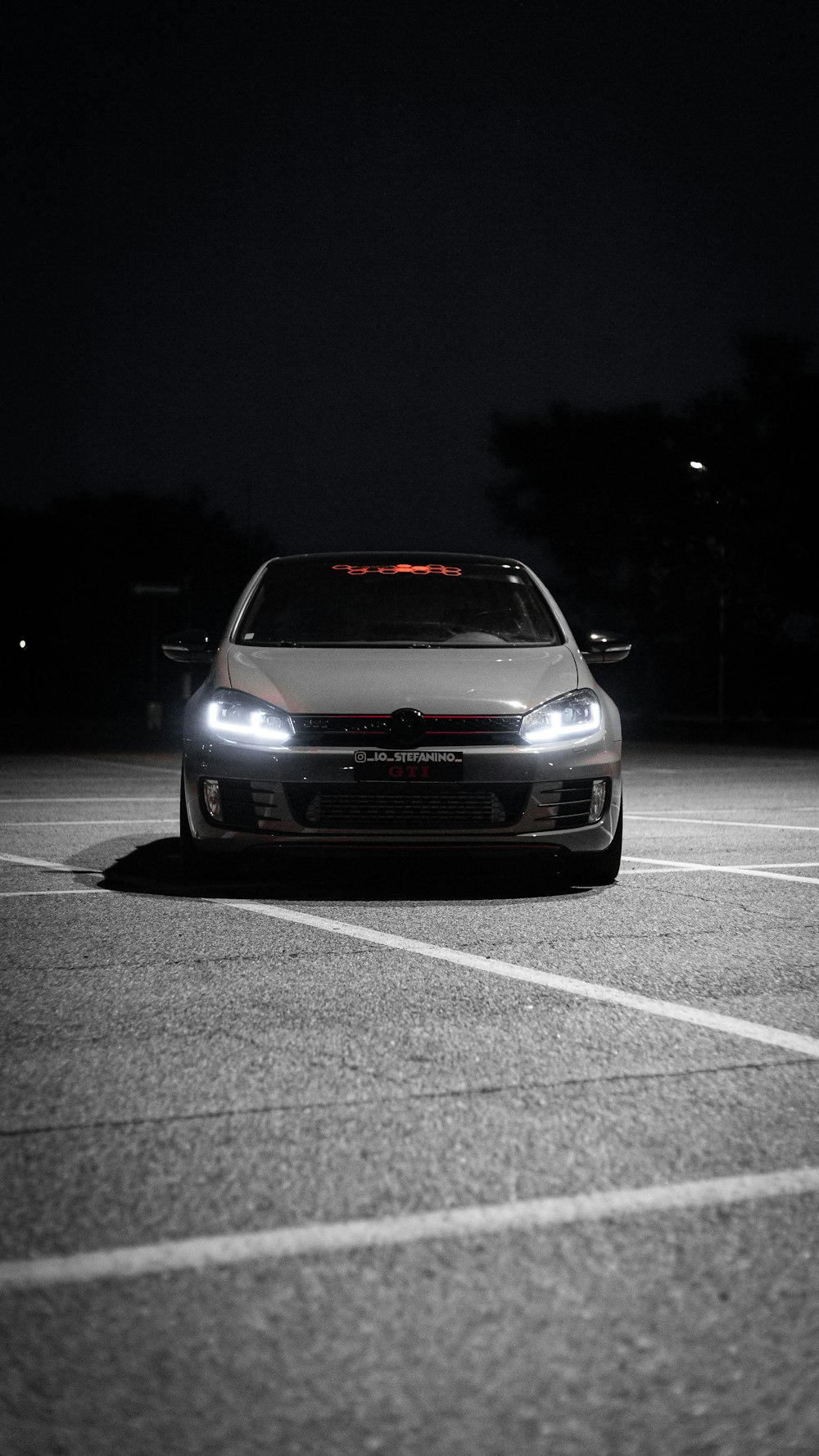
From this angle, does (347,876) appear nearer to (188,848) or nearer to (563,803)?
(188,848)

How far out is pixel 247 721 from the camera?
8.25 metres

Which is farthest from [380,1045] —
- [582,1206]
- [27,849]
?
[27,849]

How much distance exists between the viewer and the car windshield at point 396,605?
30.8 feet

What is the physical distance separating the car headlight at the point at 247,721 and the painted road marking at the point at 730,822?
17.2ft

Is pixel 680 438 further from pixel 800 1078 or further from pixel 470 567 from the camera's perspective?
pixel 800 1078

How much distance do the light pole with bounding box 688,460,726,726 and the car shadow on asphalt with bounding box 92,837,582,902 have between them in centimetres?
3752

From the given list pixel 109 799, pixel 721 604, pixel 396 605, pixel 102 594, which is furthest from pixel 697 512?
pixel 396 605

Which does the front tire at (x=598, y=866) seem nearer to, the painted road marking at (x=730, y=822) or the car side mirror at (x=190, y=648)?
the car side mirror at (x=190, y=648)

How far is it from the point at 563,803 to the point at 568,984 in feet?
6.93

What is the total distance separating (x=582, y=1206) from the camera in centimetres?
358

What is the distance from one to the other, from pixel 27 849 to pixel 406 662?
345 centimetres

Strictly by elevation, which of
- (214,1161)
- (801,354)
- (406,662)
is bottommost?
(214,1161)

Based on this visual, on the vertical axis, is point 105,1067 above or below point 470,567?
below

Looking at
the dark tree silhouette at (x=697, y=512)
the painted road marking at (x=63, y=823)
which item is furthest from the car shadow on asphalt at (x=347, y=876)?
the dark tree silhouette at (x=697, y=512)
